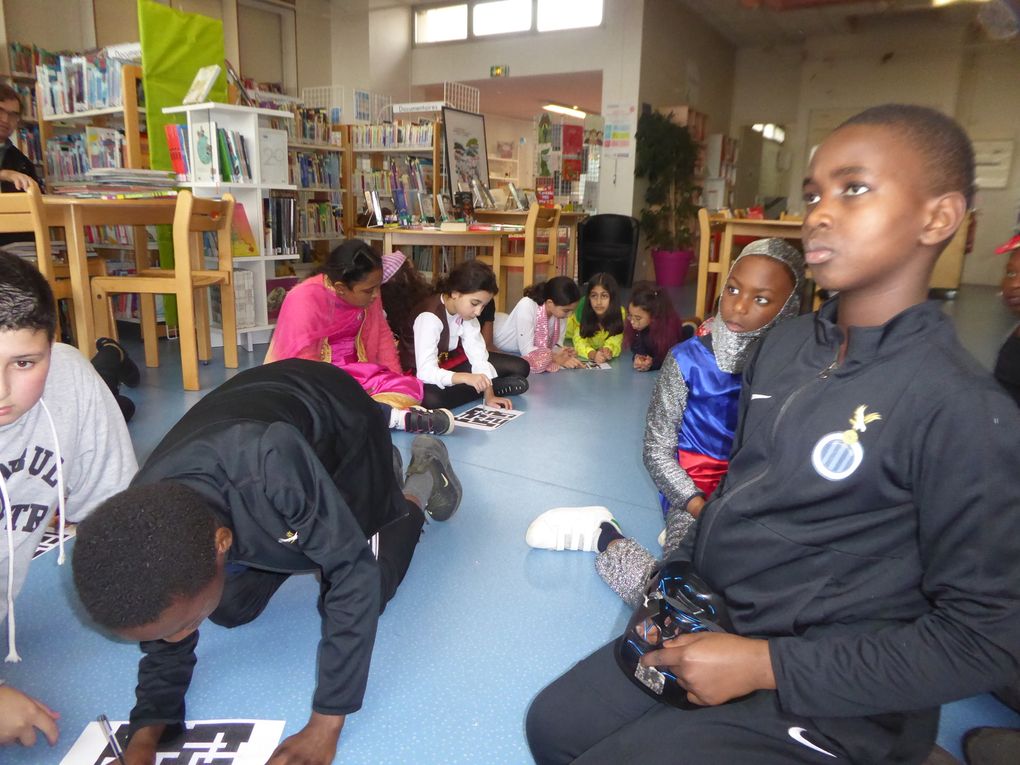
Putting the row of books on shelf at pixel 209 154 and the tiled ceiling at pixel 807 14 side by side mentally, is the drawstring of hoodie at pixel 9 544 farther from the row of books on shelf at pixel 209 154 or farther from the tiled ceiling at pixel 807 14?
A: the tiled ceiling at pixel 807 14

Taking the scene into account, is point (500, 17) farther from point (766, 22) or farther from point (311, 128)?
point (311, 128)

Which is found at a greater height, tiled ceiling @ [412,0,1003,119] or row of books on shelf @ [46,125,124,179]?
tiled ceiling @ [412,0,1003,119]

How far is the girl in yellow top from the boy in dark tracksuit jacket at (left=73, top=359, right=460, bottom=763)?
2.74 metres

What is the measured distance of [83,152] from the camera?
465 cm

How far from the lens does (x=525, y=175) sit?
485 inches

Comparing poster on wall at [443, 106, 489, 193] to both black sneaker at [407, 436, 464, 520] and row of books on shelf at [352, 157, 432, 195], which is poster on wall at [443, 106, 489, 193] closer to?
row of books on shelf at [352, 157, 432, 195]

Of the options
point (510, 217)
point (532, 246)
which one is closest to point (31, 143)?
point (510, 217)

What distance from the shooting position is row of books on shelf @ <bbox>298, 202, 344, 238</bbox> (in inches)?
225

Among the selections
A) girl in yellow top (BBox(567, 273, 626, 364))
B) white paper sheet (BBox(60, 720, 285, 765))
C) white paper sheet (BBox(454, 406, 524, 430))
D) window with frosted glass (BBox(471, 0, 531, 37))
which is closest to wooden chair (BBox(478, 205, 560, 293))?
girl in yellow top (BBox(567, 273, 626, 364))

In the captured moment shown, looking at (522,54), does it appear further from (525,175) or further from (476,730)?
(476,730)

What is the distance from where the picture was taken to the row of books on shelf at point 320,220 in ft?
→ 18.8

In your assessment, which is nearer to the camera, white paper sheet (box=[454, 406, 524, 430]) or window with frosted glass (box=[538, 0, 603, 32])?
white paper sheet (box=[454, 406, 524, 430])

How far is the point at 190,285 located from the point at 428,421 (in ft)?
4.30

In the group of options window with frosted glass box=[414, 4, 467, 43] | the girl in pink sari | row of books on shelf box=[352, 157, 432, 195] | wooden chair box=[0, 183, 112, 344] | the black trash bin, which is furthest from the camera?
window with frosted glass box=[414, 4, 467, 43]
